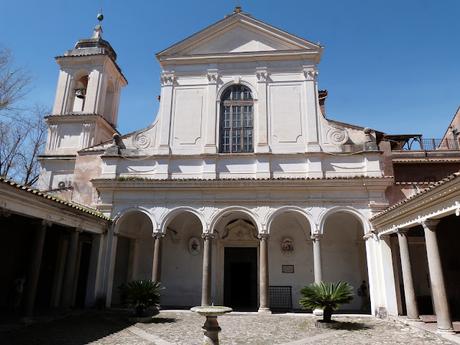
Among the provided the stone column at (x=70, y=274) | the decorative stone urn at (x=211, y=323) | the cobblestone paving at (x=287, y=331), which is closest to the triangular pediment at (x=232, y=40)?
the stone column at (x=70, y=274)

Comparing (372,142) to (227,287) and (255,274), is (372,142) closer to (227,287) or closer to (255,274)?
(255,274)

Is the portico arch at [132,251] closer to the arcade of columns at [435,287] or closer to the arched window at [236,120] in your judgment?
the arched window at [236,120]

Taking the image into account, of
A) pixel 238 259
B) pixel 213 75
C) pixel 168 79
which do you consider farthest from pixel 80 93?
pixel 238 259

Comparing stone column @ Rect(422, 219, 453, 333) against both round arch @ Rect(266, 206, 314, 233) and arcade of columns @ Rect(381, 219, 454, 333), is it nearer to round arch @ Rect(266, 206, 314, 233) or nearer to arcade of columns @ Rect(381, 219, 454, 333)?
arcade of columns @ Rect(381, 219, 454, 333)

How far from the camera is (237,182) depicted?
1488 cm

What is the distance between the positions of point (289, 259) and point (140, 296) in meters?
7.14

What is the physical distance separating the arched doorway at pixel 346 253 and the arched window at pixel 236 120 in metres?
5.19

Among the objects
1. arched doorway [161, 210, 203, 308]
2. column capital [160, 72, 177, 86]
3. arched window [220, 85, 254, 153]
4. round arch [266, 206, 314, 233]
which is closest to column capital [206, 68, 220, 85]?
arched window [220, 85, 254, 153]

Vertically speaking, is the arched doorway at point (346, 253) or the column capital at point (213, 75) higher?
the column capital at point (213, 75)

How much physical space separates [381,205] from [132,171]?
10.7m

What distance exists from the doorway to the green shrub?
188 inches

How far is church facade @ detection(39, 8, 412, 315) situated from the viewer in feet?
48.6

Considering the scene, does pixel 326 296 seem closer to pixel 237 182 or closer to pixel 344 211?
pixel 344 211

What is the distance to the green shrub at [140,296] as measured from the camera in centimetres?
1247
